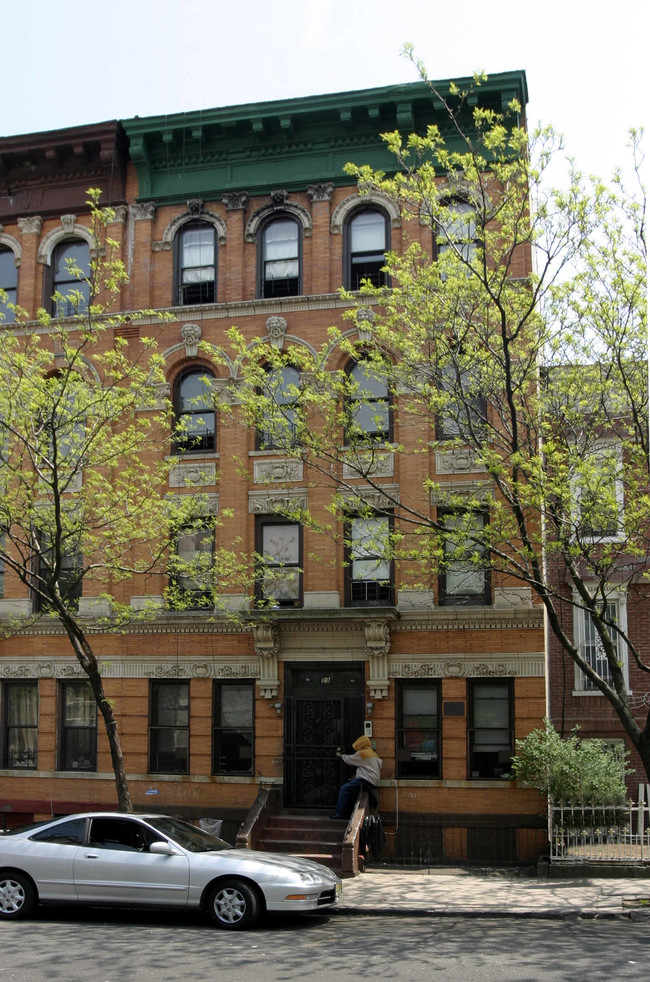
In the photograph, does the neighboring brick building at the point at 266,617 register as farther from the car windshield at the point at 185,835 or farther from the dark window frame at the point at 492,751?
the car windshield at the point at 185,835

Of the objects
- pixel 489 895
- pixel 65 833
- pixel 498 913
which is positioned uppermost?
pixel 65 833

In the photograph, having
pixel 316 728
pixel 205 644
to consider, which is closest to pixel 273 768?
pixel 316 728

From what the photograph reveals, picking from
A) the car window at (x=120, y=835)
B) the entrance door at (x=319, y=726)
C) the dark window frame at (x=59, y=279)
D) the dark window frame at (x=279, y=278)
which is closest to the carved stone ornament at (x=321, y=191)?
the dark window frame at (x=279, y=278)

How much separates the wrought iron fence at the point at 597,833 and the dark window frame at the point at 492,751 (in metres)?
2.06

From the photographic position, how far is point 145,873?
510 inches

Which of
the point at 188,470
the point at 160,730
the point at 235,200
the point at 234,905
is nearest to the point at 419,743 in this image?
the point at 160,730

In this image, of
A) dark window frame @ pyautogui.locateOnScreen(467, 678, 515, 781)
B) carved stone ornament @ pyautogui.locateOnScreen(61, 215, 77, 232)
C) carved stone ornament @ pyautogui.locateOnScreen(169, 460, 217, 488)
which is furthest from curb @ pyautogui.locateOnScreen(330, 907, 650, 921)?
carved stone ornament @ pyautogui.locateOnScreen(61, 215, 77, 232)

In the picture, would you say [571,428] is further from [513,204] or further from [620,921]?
[620,921]

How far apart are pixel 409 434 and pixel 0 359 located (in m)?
7.94

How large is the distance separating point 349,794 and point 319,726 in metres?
1.70

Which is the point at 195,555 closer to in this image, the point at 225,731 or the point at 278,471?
the point at 278,471

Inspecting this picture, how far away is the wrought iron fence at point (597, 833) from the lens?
16.6 meters

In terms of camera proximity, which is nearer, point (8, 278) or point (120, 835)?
point (120, 835)

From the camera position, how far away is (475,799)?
19.0 metres
